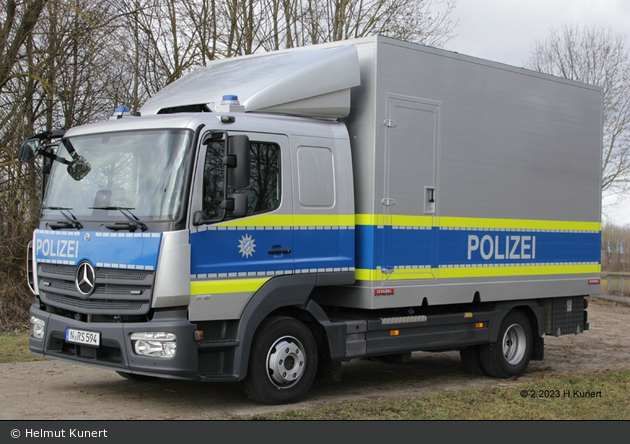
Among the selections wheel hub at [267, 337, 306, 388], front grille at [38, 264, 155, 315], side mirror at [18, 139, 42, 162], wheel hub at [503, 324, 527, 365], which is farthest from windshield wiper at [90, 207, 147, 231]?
wheel hub at [503, 324, 527, 365]

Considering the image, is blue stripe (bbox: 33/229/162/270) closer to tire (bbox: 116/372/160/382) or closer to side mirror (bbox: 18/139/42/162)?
side mirror (bbox: 18/139/42/162)

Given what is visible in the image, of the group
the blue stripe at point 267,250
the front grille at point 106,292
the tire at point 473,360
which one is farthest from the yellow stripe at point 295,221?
the tire at point 473,360

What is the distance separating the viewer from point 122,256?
7035mm

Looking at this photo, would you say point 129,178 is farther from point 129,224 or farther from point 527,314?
point 527,314

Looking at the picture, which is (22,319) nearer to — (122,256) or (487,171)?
(122,256)

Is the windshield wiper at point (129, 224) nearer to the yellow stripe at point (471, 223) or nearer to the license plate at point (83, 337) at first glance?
the license plate at point (83, 337)

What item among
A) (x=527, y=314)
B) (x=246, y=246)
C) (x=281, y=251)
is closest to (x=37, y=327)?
(x=246, y=246)

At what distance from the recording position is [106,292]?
7176 millimetres

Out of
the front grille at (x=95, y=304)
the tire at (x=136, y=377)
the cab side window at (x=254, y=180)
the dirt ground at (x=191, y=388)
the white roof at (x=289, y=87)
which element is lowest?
the dirt ground at (x=191, y=388)

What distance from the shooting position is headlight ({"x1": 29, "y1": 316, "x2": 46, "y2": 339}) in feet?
25.6

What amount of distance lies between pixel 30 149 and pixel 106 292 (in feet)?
7.07

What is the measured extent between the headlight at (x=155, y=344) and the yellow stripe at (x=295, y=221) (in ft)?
3.69

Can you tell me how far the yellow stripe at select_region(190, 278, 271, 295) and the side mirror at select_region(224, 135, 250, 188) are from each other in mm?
918

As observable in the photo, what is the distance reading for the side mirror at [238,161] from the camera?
7047 millimetres
